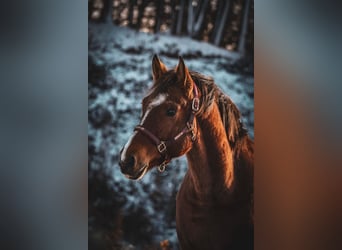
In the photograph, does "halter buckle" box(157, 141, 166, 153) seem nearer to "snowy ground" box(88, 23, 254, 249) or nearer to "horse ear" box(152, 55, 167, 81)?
"snowy ground" box(88, 23, 254, 249)

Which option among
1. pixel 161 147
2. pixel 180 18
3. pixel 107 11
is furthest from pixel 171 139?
pixel 107 11

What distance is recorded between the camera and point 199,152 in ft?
8.40

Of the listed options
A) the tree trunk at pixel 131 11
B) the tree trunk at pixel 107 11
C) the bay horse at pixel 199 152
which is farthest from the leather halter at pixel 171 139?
the tree trunk at pixel 107 11

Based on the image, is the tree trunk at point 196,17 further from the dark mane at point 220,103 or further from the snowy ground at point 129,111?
the dark mane at point 220,103

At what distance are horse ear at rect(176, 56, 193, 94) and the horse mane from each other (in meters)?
0.05

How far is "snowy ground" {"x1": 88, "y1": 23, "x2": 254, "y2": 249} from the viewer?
2.49 metres

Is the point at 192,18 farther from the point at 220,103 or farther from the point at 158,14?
the point at 220,103

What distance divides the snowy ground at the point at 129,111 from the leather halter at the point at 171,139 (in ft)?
0.16

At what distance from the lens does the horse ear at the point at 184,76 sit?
251 cm

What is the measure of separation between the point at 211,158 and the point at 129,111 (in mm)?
544
